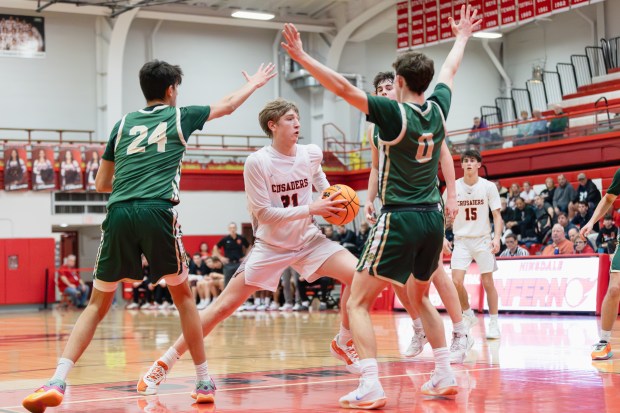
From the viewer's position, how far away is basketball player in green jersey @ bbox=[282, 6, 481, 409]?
5.32 m

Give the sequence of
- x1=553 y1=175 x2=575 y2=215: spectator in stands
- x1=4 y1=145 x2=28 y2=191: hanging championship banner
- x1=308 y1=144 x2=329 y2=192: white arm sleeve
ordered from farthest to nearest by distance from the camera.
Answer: x1=4 y1=145 x2=28 y2=191: hanging championship banner < x1=553 y1=175 x2=575 y2=215: spectator in stands < x1=308 y1=144 x2=329 y2=192: white arm sleeve

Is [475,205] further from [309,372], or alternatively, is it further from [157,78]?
[157,78]

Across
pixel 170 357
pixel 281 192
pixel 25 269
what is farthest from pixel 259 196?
pixel 25 269

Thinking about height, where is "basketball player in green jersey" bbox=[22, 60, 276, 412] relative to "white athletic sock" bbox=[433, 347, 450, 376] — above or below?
above

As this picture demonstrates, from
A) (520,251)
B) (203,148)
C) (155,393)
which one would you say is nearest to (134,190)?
(155,393)

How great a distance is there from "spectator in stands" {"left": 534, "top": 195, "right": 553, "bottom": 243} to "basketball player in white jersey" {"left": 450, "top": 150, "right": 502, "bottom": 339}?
320 inches

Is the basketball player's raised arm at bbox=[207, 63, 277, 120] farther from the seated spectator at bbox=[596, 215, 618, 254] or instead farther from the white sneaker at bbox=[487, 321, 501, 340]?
the seated spectator at bbox=[596, 215, 618, 254]


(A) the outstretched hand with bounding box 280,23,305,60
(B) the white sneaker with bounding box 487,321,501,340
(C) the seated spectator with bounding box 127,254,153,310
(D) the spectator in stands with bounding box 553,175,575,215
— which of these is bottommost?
(C) the seated spectator with bounding box 127,254,153,310

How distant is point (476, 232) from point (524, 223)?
A: 337 inches

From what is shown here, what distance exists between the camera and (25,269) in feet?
85.7

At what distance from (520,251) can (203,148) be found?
1507 cm

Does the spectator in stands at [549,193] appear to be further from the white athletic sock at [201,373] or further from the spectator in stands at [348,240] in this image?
the white athletic sock at [201,373]

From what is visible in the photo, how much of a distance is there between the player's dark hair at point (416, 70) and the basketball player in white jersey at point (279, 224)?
3.99 ft

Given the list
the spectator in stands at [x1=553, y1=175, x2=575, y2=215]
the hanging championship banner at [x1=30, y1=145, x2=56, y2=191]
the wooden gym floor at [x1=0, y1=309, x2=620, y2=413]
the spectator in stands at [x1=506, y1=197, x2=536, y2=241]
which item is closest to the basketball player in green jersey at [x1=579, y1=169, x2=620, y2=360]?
the wooden gym floor at [x1=0, y1=309, x2=620, y2=413]
